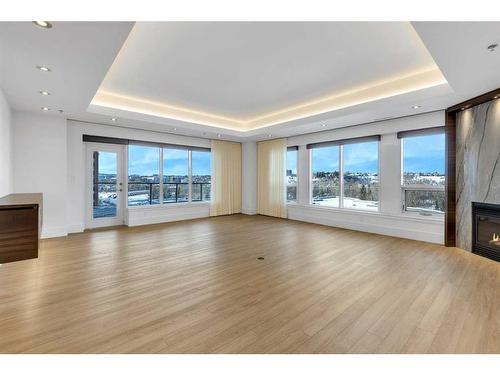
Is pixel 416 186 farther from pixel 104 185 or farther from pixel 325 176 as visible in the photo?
pixel 104 185

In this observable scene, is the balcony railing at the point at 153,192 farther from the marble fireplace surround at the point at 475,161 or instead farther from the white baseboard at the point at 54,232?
the marble fireplace surround at the point at 475,161

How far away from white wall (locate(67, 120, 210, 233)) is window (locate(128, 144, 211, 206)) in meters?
0.28

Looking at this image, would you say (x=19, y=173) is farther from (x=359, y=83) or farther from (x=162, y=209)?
(x=359, y=83)

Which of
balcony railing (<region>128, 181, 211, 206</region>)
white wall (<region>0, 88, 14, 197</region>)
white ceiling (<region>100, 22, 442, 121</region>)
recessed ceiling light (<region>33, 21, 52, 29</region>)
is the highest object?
white ceiling (<region>100, 22, 442, 121</region>)

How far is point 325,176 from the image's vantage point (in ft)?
22.9

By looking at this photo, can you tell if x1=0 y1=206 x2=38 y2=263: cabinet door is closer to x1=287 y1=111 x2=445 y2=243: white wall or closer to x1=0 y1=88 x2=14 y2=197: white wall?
x1=0 y1=88 x2=14 y2=197: white wall

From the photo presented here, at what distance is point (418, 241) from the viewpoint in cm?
494

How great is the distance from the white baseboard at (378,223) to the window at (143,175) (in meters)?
4.25

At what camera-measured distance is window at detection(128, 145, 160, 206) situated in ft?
21.6

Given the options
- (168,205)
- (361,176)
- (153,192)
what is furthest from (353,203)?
(153,192)

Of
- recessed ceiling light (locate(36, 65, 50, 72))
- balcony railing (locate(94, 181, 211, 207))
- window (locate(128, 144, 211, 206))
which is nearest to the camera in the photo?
recessed ceiling light (locate(36, 65, 50, 72))

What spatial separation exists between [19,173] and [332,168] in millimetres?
7084

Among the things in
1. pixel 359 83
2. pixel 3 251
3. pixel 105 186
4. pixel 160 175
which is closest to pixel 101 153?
pixel 105 186

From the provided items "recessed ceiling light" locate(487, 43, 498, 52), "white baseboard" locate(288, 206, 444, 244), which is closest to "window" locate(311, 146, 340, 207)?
"white baseboard" locate(288, 206, 444, 244)
